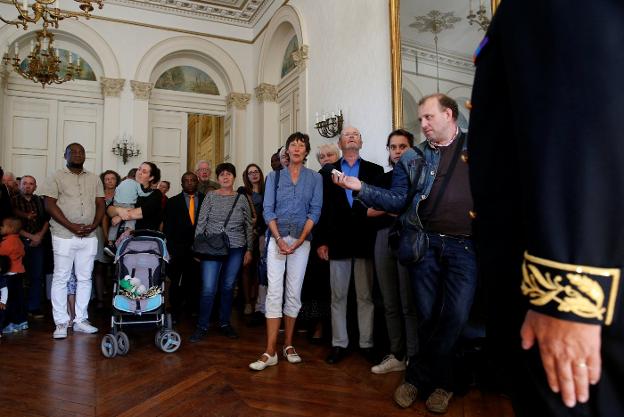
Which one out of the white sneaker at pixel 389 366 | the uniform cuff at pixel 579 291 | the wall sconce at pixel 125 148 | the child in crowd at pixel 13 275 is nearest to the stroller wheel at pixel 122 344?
the child in crowd at pixel 13 275

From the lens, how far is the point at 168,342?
3.73 m

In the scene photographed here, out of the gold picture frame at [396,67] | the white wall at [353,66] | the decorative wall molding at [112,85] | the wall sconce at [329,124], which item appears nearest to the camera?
the gold picture frame at [396,67]

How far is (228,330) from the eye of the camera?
14.1ft

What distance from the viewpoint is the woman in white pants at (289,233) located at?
3404 mm

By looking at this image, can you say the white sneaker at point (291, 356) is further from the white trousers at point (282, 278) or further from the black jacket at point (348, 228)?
the black jacket at point (348, 228)

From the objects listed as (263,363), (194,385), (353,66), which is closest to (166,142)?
(353,66)

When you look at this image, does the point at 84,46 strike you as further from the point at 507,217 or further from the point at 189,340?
the point at 507,217

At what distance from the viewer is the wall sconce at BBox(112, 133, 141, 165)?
8.69 meters

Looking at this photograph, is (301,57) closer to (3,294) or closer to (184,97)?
(184,97)

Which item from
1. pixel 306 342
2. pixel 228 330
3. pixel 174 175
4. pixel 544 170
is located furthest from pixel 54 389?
pixel 174 175

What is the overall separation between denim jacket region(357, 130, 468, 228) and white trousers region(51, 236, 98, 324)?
3.26 metres

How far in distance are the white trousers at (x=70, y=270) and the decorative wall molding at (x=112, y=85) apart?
5243 mm

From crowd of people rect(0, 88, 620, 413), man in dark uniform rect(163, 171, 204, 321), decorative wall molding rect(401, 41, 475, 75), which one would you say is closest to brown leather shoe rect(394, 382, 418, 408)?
crowd of people rect(0, 88, 620, 413)

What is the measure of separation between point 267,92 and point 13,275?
237 inches
